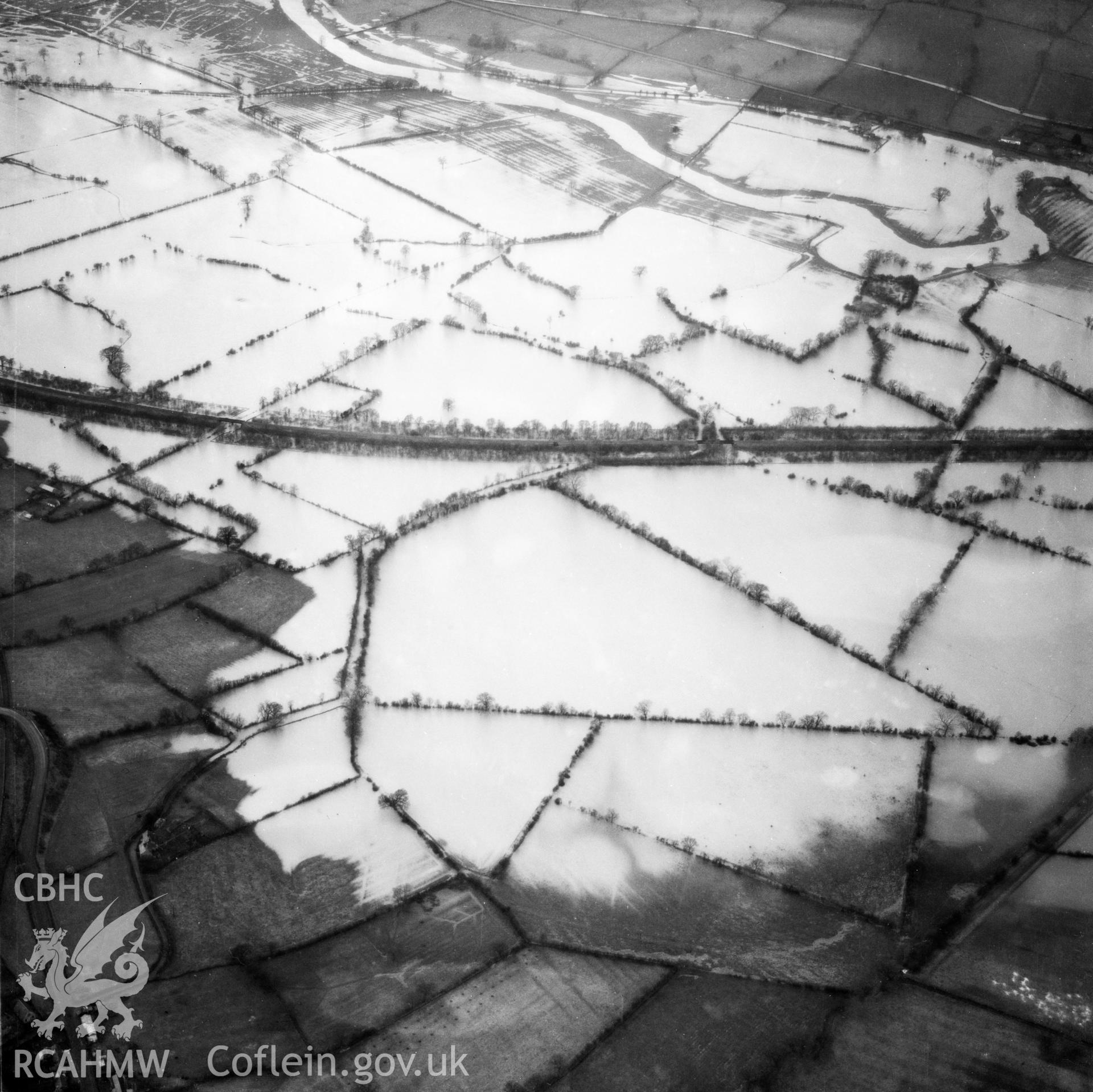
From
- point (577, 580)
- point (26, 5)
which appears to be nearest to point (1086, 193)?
point (577, 580)

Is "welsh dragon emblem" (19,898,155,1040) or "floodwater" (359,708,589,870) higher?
"floodwater" (359,708,589,870)

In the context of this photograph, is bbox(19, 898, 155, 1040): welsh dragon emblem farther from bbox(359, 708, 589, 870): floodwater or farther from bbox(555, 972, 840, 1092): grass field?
bbox(555, 972, 840, 1092): grass field

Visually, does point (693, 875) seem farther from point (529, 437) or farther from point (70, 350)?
point (70, 350)

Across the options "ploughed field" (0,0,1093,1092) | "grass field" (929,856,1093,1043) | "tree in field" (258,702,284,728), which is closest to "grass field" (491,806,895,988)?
"ploughed field" (0,0,1093,1092)

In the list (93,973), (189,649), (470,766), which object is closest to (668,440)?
(470,766)

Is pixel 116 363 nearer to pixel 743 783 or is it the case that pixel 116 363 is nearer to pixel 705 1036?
pixel 743 783
